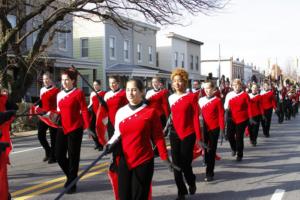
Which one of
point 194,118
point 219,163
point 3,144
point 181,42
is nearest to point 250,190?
point 194,118

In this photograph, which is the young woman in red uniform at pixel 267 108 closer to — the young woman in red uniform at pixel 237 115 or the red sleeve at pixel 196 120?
the young woman in red uniform at pixel 237 115

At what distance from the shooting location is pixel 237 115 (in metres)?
10.4

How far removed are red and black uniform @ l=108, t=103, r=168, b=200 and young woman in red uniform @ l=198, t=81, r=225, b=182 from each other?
326 centimetres

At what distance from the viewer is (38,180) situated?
8250mm

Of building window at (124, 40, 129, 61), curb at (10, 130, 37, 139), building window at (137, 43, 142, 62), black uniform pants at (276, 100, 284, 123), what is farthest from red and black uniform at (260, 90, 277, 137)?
building window at (137, 43, 142, 62)

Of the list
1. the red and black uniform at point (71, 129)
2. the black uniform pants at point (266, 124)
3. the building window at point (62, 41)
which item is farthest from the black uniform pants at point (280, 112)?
the red and black uniform at point (71, 129)

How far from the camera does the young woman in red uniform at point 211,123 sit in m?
8.08

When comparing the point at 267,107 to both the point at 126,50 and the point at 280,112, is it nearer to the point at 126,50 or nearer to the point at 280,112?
the point at 280,112

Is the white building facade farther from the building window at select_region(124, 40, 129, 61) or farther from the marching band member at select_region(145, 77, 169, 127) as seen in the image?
the marching band member at select_region(145, 77, 169, 127)

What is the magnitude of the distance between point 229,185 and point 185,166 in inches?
55.7

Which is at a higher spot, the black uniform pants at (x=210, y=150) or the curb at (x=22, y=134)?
the black uniform pants at (x=210, y=150)

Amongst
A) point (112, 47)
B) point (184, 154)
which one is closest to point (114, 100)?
point (184, 154)

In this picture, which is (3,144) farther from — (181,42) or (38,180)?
(181,42)

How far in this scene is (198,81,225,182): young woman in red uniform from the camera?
808cm
